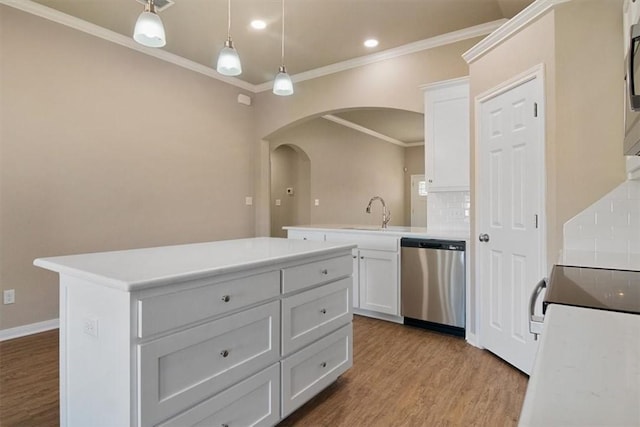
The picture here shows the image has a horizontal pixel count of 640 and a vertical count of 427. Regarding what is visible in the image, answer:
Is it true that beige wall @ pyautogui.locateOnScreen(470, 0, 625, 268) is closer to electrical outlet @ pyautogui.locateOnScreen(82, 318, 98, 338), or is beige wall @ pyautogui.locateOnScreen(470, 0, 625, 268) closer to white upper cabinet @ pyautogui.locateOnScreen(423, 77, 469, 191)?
white upper cabinet @ pyautogui.locateOnScreen(423, 77, 469, 191)

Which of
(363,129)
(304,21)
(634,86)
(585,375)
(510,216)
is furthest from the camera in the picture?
(363,129)

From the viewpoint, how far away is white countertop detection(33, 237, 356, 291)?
1.25 m

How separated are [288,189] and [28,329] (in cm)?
452

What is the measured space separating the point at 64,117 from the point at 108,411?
10.00ft

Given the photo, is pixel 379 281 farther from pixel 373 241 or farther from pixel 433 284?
pixel 433 284

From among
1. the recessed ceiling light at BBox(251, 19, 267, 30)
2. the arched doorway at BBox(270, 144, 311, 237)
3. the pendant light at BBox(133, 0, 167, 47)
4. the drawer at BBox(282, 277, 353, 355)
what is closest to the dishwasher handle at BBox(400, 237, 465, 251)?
the drawer at BBox(282, 277, 353, 355)

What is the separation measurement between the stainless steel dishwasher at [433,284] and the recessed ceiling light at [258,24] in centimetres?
244

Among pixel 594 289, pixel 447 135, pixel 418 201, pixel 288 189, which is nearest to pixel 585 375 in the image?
pixel 594 289

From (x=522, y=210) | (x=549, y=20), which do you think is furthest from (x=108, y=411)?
(x=549, y=20)

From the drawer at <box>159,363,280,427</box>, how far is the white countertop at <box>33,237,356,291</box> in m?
0.51

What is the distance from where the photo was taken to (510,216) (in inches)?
98.9

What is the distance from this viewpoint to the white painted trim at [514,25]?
7.08 feet

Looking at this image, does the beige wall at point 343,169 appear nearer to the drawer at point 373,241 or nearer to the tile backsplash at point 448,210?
the drawer at point 373,241

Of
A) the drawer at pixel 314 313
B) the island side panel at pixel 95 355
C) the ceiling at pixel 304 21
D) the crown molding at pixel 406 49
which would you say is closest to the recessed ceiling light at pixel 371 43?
the ceiling at pixel 304 21
